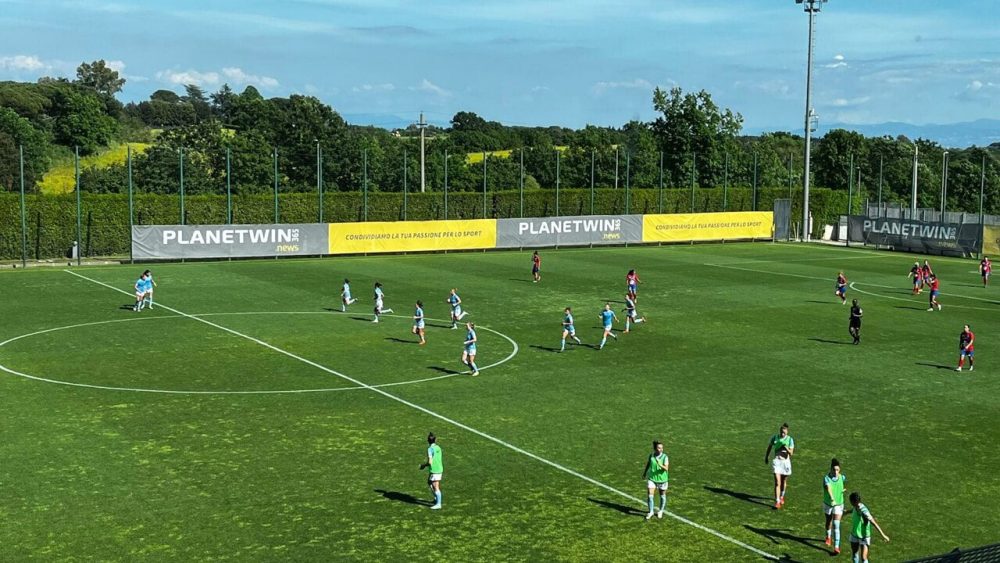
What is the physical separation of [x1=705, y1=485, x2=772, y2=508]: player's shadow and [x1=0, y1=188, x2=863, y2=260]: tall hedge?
54463 mm

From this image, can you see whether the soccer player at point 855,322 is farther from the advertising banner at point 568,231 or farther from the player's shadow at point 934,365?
the advertising banner at point 568,231

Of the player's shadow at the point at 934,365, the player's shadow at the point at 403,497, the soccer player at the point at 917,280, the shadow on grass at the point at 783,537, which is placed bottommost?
the shadow on grass at the point at 783,537

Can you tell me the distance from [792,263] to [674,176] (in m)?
42.9

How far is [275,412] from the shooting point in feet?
85.4

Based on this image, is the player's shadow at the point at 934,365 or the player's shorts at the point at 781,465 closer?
the player's shorts at the point at 781,465

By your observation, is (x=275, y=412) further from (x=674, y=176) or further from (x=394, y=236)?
(x=674, y=176)

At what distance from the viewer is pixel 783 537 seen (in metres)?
17.9

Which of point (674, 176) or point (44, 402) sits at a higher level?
point (674, 176)

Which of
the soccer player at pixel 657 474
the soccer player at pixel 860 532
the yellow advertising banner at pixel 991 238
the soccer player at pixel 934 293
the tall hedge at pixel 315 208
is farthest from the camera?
the yellow advertising banner at pixel 991 238

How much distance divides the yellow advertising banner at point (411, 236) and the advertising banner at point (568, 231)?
4.20ft

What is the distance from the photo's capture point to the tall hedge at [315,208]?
63.7 m

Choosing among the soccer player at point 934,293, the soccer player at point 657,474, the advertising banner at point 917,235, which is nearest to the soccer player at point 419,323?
the soccer player at point 657,474

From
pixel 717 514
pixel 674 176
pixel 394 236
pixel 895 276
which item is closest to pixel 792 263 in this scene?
pixel 895 276

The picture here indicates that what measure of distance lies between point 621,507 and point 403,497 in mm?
4161
